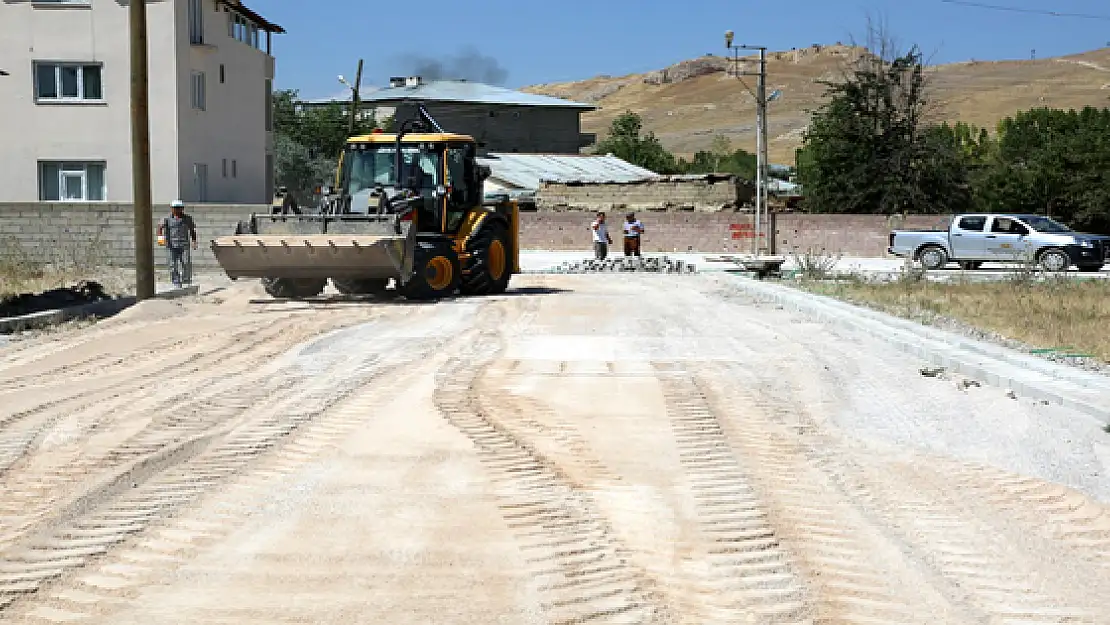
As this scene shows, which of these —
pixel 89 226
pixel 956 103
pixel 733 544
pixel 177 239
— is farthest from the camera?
pixel 956 103

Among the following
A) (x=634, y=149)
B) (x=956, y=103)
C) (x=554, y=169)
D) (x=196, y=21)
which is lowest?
(x=554, y=169)

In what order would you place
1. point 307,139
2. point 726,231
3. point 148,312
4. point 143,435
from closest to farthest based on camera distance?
point 143,435
point 148,312
point 726,231
point 307,139

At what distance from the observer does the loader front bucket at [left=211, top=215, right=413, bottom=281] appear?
67.7 ft

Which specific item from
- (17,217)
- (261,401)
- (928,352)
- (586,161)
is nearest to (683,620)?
(261,401)

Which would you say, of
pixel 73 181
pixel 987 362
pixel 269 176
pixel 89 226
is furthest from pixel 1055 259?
pixel 269 176

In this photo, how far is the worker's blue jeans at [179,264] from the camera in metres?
25.4

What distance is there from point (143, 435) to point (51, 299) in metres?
11.7

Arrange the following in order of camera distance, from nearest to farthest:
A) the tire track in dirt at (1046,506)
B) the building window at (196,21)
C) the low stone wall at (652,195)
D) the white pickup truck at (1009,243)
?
the tire track in dirt at (1046,506) < the white pickup truck at (1009,243) < the building window at (196,21) < the low stone wall at (652,195)

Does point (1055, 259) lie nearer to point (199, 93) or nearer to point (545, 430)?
point (199, 93)

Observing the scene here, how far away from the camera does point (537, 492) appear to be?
294 inches

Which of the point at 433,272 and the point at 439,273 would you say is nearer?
the point at 433,272

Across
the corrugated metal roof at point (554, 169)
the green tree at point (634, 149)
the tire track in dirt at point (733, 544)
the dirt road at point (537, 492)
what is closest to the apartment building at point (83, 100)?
the dirt road at point (537, 492)

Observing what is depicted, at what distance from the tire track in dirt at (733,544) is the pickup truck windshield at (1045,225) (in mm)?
30986

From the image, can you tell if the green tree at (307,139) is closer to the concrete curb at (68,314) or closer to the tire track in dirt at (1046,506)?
the concrete curb at (68,314)
